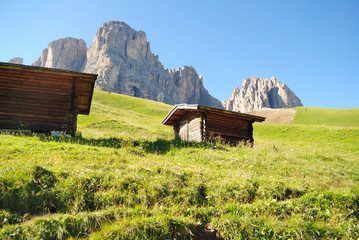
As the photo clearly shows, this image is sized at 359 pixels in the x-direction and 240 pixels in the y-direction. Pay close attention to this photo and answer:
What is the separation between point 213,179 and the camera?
7812mm

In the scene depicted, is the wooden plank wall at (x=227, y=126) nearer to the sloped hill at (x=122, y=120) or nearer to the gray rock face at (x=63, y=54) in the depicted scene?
the sloped hill at (x=122, y=120)

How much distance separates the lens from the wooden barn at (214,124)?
17.8 metres

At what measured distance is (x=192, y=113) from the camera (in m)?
20.0

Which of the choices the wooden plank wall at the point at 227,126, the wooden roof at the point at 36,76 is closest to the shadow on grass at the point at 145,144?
the wooden plank wall at the point at 227,126

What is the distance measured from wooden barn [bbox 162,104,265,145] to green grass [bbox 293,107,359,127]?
174ft

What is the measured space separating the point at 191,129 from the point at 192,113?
4.78 feet

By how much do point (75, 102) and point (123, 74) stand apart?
167332mm

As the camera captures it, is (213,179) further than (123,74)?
No

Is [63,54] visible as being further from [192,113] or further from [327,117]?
[192,113]

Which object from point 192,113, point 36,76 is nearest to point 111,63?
point 192,113

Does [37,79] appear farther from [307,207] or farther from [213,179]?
[307,207]

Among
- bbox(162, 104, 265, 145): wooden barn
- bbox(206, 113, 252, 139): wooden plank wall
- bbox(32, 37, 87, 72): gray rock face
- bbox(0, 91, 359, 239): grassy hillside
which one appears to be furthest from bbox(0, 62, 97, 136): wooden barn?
bbox(32, 37, 87, 72): gray rock face

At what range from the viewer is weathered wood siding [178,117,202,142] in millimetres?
18347

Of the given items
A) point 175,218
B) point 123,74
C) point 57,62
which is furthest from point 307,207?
point 57,62
